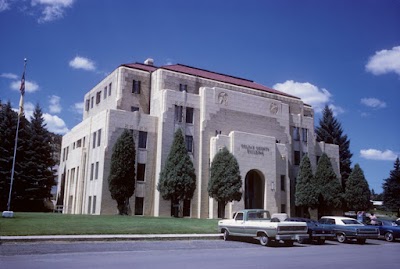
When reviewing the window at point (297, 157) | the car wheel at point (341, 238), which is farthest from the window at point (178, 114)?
the car wheel at point (341, 238)

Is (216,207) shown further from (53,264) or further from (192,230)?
(53,264)

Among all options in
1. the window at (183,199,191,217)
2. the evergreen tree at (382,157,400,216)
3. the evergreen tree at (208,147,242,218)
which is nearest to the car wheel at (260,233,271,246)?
the evergreen tree at (208,147,242,218)

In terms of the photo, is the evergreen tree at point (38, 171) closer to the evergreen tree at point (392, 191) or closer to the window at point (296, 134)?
the window at point (296, 134)

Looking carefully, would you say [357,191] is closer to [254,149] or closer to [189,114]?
[254,149]

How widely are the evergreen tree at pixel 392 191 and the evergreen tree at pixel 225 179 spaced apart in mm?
32915

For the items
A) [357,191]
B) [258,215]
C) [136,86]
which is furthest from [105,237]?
[357,191]

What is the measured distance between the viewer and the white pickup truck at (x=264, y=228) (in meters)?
18.3

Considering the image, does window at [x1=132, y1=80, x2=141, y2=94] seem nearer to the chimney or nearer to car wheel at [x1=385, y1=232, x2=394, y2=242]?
the chimney

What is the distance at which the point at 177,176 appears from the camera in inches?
1363

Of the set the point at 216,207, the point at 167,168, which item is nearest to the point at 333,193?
the point at 216,207

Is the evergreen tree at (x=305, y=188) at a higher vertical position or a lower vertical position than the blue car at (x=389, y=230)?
higher

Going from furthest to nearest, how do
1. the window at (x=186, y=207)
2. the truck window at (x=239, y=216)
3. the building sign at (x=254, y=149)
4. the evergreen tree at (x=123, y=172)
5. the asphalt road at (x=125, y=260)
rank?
the building sign at (x=254, y=149) < the window at (x=186, y=207) < the evergreen tree at (x=123, y=172) < the truck window at (x=239, y=216) < the asphalt road at (x=125, y=260)

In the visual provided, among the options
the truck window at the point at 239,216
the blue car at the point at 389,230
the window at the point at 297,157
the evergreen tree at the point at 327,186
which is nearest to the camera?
the truck window at the point at 239,216

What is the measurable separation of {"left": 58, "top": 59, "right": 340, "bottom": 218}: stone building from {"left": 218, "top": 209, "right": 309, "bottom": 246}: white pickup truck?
17.0m
